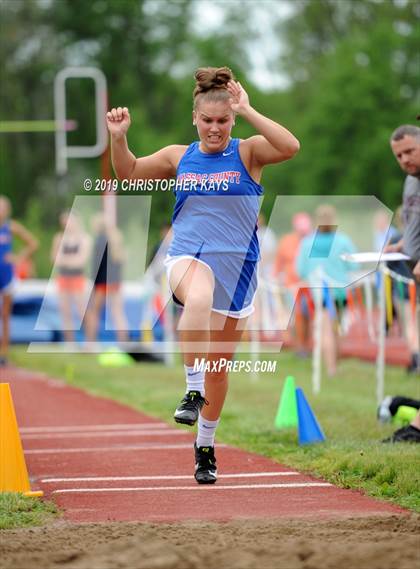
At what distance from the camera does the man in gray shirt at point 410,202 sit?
314 inches

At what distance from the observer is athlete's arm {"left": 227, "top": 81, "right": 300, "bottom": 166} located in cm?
645

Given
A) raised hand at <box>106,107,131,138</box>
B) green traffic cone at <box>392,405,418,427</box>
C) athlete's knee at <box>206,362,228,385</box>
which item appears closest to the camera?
raised hand at <box>106,107,131,138</box>

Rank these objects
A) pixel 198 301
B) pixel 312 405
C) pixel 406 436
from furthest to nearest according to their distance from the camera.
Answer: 1. pixel 312 405
2. pixel 406 436
3. pixel 198 301

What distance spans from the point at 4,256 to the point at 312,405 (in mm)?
6698

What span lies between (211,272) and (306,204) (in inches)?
976

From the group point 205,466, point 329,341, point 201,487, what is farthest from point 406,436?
point 329,341

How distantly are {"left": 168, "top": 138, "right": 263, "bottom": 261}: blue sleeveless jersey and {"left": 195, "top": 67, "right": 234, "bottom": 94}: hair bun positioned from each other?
321mm

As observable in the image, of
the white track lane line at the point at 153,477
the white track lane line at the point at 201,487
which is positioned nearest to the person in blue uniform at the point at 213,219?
the white track lane line at the point at 201,487

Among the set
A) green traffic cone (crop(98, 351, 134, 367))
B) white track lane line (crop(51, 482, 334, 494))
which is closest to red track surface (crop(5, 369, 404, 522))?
white track lane line (crop(51, 482, 334, 494))

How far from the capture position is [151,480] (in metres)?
7.15

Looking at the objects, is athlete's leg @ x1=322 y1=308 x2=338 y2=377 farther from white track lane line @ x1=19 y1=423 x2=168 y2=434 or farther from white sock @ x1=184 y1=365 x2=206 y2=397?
white sock @ x1=184 y1=365 x2=206 y2=397

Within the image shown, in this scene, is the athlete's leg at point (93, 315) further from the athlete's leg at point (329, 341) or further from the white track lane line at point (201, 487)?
the white track lane line at point (201, 487)

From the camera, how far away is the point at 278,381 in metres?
14.1

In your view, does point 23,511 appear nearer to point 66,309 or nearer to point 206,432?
point 206,432
